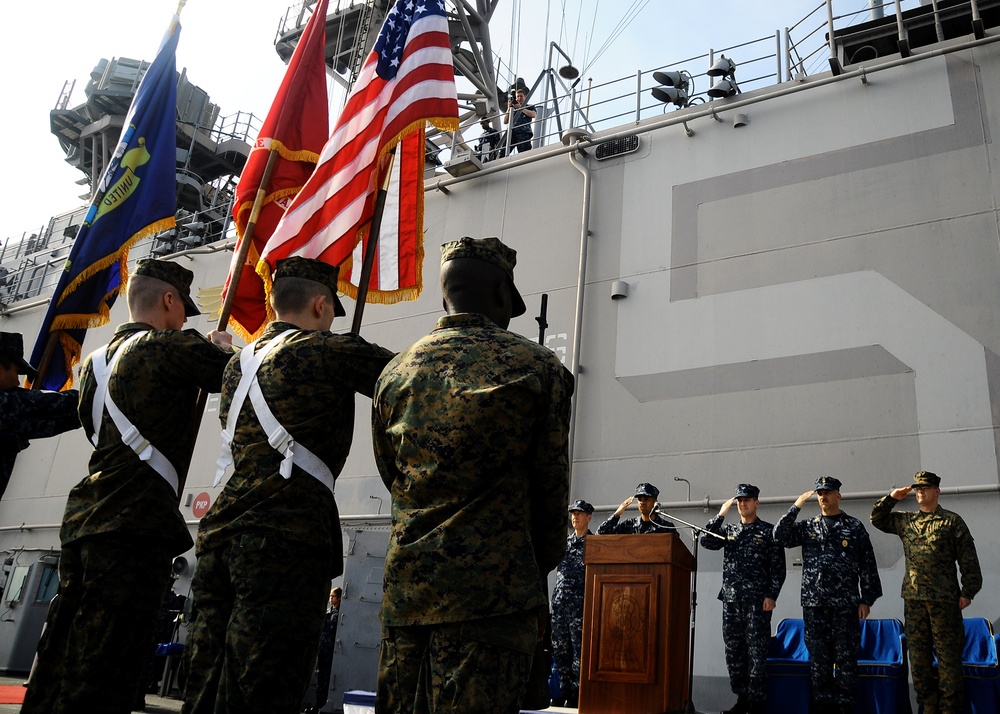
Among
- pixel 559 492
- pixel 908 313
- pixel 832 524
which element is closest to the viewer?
pixel 559 492

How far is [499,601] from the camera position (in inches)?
67.4

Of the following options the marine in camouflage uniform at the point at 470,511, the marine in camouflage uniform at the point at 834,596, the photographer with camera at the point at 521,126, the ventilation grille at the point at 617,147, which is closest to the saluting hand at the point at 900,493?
the marine in camouflage uniform at the point at 834,596

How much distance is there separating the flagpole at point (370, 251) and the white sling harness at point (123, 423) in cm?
79

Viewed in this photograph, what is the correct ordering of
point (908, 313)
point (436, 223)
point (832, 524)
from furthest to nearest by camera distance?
1. point (436, 223)
2. point (908, 313)
3. point (832, 524)

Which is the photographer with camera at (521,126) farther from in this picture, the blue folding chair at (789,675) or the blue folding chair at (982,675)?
the blue folding chair at (982,675)

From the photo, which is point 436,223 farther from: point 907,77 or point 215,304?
point 907,77

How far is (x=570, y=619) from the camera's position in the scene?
6.38 metres

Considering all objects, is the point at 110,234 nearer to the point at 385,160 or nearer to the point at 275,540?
the point at 385,160

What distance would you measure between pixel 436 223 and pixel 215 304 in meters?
3.73

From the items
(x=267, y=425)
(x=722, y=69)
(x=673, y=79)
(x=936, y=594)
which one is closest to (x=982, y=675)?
(x=936, y=594)

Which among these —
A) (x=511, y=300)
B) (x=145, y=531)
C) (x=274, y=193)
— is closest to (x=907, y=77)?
(x=274, y=193)

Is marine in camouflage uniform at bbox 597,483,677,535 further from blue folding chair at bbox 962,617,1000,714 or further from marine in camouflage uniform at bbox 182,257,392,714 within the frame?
marine in camouflage uniform at bbox 182,257,392,714

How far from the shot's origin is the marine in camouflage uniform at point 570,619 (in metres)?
6.17

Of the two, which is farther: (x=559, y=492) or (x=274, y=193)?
(x=274, y=193)
